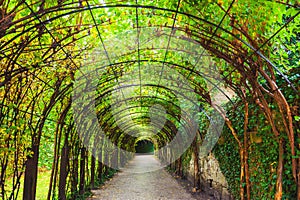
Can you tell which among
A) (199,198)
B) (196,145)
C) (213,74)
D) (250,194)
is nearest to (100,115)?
(196,145)

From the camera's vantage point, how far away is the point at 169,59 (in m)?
5.95

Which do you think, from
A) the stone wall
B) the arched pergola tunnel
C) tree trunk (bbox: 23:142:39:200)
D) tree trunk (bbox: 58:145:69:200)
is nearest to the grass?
the arched pergola tunnel

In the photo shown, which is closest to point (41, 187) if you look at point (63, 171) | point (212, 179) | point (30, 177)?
point (63, 171)

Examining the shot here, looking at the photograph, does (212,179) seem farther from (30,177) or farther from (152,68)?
(30,177)

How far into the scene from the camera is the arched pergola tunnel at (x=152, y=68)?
339 centimetres

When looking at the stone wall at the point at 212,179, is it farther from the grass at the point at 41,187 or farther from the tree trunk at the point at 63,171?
the grass at the point at 41,187

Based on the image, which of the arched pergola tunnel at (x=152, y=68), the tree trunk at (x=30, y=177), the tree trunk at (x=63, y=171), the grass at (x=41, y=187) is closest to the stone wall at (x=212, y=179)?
the arched pergola tunnel at (x=152, y=68)

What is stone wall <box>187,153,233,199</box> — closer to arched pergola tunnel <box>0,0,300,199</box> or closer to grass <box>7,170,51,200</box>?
arched pergola tunnel <box>0,0,300,199</box>

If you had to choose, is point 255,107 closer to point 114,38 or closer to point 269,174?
point 269,174

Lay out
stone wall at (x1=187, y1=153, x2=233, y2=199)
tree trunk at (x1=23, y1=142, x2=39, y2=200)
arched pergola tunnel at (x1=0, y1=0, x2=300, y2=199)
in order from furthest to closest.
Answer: stone wall at (x1=187, y1=153, x2=233, y2=199) → tree trunk at (x1=23, y1=142, x2=39, y2=200) → arched pergola tunnel at (x1=0, y1=0, x2=300, y2=199)

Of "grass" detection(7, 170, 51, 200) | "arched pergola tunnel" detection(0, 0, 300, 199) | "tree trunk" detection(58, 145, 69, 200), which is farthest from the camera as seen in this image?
"grass" detection(7, 170, 51, 200)

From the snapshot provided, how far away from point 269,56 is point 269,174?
5.17 feet

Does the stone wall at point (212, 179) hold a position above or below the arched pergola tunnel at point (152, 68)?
below

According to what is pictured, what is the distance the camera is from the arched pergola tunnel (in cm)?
339
